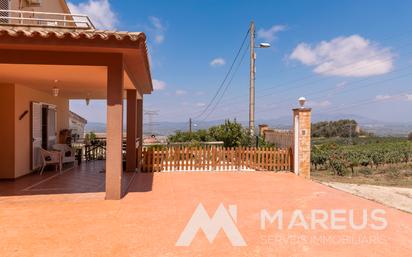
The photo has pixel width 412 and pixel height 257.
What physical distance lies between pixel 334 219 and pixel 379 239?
3.56 feet

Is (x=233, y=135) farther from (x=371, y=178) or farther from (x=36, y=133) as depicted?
(x=371, y=178)

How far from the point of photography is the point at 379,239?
4738 millimetres

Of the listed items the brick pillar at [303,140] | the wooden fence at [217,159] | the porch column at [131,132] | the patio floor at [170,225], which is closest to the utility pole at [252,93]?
the wooden fence at [217,159]

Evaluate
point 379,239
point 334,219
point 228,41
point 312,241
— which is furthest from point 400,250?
point 228,41

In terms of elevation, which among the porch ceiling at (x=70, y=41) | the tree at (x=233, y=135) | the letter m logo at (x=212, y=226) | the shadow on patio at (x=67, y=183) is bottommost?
the letter m logo at (x=212, y=226)

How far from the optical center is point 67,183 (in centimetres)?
885

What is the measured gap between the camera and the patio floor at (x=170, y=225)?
4.26 m

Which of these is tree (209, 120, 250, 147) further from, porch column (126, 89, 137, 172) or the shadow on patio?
the shadow on patio

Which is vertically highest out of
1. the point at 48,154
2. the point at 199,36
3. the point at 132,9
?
the point at 199,36

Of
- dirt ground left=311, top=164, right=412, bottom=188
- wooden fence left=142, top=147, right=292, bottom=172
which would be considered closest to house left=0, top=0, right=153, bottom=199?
wooden fence left=142, top=147, right=292, bottom=172

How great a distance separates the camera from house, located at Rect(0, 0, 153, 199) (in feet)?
19.9

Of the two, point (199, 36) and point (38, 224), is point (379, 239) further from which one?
point (199, 36)

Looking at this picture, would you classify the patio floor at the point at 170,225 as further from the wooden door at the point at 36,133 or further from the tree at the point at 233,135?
the tree at the point at 233,135

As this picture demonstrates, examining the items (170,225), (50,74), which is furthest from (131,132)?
(170,225)
